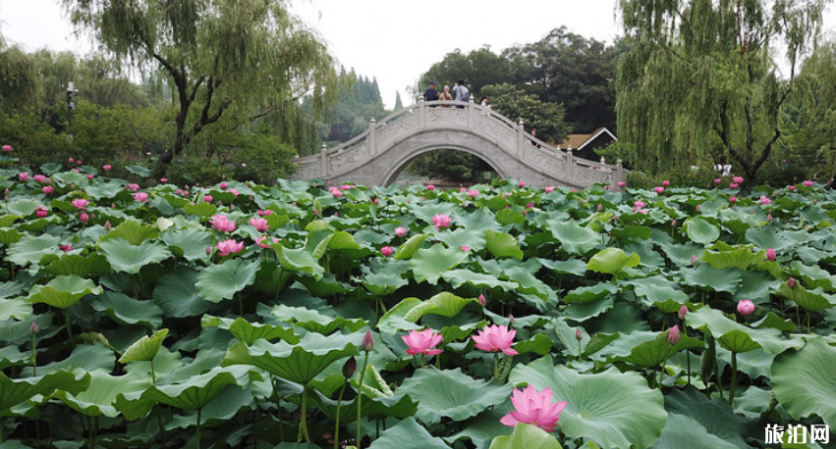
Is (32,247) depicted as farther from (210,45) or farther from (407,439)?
(210,45)

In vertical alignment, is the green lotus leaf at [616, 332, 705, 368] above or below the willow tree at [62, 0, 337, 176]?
below

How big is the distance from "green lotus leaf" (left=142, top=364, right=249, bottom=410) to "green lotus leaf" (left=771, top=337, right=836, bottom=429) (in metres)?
0.94

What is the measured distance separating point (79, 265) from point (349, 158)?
41.0ft

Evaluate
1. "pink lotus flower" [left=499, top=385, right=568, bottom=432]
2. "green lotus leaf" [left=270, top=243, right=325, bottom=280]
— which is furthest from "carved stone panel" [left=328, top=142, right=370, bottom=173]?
"pink lotus flower" [left=499, top=385, right=568, bottom=432]

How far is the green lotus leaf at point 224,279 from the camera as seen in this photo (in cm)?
143

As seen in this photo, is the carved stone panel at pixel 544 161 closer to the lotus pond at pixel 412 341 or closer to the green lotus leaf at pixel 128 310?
the lotus pond at pixel 412 341

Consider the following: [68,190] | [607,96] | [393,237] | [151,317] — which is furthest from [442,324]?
[607,96]

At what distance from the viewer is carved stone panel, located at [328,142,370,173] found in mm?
13609

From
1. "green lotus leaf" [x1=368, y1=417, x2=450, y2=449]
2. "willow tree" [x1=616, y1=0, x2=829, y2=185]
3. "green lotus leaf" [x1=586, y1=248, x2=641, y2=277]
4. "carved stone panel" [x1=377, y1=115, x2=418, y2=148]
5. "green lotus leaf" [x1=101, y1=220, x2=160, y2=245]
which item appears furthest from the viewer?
"carved stone panel" [x1=377, y1=115, x2=418, y2=148]

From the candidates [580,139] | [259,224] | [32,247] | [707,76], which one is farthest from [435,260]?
[580,139]

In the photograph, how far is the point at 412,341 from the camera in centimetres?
94

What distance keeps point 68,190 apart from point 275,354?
3804mm

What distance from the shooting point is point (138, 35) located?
29.6ft

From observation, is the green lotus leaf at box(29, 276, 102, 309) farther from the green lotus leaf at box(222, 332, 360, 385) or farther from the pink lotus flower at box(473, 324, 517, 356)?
the pink lotus flower at box(473, 324, 517, 356)
